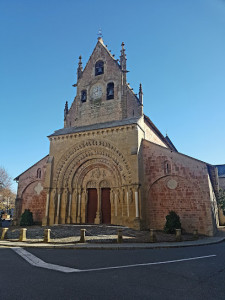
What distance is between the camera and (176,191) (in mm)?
16078

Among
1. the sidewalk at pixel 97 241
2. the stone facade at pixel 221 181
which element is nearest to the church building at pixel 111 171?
the sidewalk at pixel 97 241

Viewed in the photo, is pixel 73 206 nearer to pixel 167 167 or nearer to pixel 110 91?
pixel 167 167

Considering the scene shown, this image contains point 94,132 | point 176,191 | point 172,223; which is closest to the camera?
point 172,223

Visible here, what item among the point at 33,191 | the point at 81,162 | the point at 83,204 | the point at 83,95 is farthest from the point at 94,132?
the point at 33,191

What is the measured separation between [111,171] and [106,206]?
10.2 feet

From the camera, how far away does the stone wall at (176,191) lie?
49.0 ft

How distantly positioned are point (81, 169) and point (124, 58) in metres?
12.1

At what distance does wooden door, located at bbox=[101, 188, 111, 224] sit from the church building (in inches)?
2.9

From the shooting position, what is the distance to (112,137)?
59.6 ft

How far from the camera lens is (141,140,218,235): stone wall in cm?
1493

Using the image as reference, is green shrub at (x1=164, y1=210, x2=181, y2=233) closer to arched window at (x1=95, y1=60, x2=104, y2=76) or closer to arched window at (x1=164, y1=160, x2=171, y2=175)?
arched window at (x1=164, y1=160, x2=171, y2=175)

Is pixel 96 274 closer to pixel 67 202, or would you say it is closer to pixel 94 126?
pixel 67 202

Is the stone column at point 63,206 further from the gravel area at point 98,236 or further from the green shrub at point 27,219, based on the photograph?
the green shrub at point 27,219

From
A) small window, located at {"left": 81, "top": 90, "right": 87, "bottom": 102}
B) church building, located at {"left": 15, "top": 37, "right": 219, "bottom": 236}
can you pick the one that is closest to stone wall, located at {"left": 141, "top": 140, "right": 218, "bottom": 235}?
church building, located at {"left": 15, "top": 37, "right": 219, "bottom": 236}
